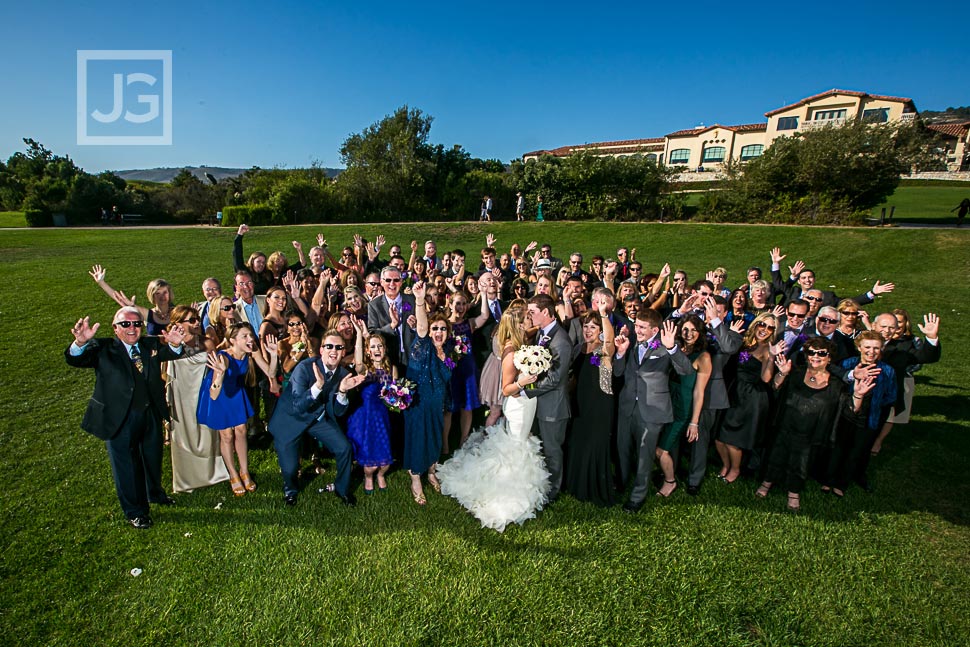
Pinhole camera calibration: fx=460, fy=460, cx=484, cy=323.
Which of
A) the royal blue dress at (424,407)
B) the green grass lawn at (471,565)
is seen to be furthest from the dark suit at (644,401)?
the royal blue dress at (424,407)

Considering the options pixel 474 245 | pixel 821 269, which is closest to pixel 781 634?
pixel 821 269

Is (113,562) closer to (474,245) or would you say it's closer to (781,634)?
(781,634)

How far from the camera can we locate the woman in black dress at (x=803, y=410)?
15.1 ft

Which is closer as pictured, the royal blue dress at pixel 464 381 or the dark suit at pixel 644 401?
the dark suit at pixel 644 401

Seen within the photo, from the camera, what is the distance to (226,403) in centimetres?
479

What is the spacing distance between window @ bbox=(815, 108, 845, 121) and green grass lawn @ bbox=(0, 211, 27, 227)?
2888 inches

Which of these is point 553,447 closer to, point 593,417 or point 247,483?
point 593,417

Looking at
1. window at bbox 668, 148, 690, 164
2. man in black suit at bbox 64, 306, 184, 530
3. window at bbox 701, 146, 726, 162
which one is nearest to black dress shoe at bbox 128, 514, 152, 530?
man in black suit at bbox 64, 306, 184, 530

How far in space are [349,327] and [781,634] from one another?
4690 millimetres

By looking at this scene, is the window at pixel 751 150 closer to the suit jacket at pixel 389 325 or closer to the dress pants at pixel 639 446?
the suit jacket at pixel 389 325

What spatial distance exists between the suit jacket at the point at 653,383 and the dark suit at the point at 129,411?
4.65 m

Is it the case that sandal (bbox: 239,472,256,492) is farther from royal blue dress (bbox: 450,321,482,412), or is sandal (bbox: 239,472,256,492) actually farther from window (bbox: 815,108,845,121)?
window (bbox: 815,108,845,121)

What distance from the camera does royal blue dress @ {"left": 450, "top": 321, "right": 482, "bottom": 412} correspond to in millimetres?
5570

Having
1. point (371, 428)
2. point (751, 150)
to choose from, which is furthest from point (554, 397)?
point (751, 150)
